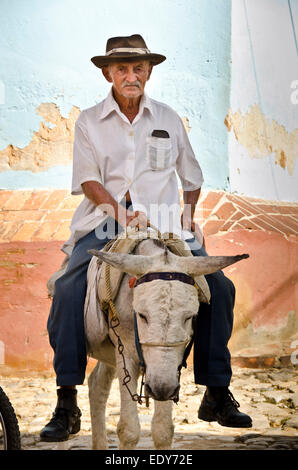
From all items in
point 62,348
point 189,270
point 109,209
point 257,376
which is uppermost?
point 109,209

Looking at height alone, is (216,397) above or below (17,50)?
below

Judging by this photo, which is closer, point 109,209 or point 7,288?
point 109,209

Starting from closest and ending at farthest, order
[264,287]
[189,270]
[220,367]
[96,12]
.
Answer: [189,270]
[220,367]
[264,287]
[96,12]

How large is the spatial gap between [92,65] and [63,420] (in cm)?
515

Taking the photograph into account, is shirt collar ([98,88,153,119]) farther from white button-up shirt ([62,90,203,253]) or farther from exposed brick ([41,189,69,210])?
exposed brick ([41,189,69,210])

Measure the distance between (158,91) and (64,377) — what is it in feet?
16.3

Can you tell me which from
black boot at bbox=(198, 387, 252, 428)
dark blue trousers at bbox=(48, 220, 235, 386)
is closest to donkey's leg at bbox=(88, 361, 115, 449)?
dark blue trousers at bbox=(48, 220, 235, 386)

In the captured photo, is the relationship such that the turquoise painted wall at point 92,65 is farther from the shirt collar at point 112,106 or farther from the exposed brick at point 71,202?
the shirt collar at point 112,106

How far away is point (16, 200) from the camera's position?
7.87 m

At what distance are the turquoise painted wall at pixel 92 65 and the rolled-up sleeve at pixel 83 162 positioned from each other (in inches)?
149

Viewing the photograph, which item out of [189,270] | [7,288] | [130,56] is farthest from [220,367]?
[7,288]

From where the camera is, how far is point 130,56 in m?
4.12

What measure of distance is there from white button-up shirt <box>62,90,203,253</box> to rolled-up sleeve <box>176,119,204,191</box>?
159 millimetres

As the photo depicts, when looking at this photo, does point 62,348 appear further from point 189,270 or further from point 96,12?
point 96,12
